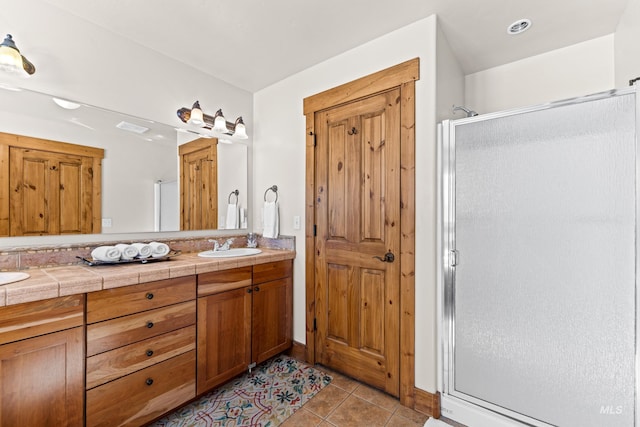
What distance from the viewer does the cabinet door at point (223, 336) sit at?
1862mm

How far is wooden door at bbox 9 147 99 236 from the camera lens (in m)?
1.62

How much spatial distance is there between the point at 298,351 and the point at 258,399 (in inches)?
24.5

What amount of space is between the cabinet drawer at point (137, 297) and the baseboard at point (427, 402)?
1.58m

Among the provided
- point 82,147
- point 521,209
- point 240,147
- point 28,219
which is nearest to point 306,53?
point 240,147

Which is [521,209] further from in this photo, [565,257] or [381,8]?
[381,8]

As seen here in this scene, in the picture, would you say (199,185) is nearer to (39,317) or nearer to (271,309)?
(271,309)

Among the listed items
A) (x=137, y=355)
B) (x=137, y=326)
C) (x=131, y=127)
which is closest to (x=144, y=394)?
(x=137, y=355)

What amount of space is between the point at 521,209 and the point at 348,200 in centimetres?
109

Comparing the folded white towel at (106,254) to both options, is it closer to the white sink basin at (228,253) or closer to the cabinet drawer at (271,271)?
the white sink basin at (228,253)

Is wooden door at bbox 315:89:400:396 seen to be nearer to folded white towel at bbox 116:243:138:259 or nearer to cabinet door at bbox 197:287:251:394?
cabinet door at bbox 197:287:251:394

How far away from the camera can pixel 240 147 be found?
2.78m

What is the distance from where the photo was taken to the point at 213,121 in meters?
2.55

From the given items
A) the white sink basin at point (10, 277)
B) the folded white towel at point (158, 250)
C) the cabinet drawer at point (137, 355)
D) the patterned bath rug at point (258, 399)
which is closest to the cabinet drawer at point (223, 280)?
the cabinet drawer at point (137, 355)

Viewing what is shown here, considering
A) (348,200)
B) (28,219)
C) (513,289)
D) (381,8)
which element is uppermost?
(381,8)
